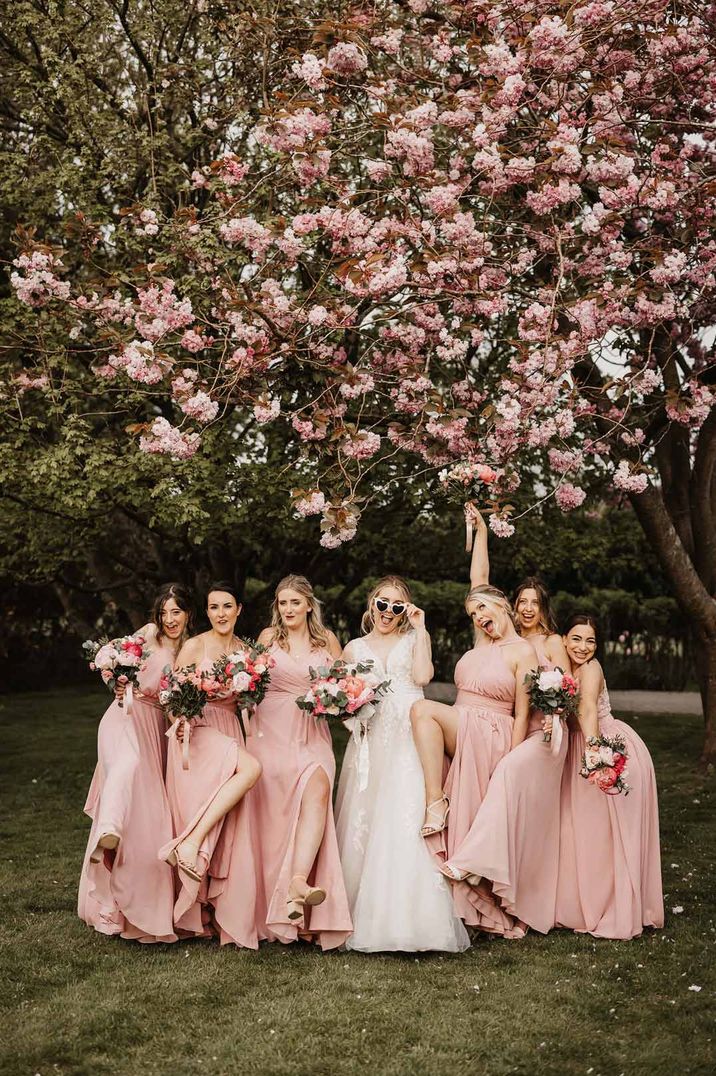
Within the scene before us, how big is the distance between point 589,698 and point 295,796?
6.12 ft

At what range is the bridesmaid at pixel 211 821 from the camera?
5.96 meters

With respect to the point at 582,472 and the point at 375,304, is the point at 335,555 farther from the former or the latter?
the point at 375,304

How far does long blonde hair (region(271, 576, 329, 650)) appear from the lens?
6.67m

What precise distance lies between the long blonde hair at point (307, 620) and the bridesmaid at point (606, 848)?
1624 mm

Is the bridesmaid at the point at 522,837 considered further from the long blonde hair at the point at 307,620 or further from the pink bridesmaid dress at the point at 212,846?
the long blonde hair at the point at 307,620

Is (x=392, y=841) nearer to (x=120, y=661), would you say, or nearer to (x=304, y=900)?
(x=304, y=900)

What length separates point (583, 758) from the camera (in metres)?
6.34

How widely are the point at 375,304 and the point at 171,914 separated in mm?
→ 4622

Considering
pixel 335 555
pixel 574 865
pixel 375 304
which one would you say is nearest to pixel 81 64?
pixel 375 304

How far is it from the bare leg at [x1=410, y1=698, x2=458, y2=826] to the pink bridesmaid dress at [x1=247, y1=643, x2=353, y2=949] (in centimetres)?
54

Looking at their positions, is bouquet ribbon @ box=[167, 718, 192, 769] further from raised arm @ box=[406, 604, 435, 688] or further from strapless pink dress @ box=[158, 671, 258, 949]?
raised arm @ box=[406, 604, 435, 688]

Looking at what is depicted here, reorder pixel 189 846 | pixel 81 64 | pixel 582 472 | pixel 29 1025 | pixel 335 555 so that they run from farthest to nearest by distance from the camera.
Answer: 1. pixel 335 555
2. pixel 582 472
3. pixel 81 64
4. pixel 189 846
5. pixel 29 1025

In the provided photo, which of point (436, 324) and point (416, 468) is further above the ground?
point (436, 324)

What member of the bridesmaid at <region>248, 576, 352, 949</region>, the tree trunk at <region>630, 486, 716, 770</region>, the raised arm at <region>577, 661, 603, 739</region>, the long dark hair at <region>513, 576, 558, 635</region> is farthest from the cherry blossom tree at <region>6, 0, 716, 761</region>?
the raised arm at <region>577, 661, 603, 739</region>
